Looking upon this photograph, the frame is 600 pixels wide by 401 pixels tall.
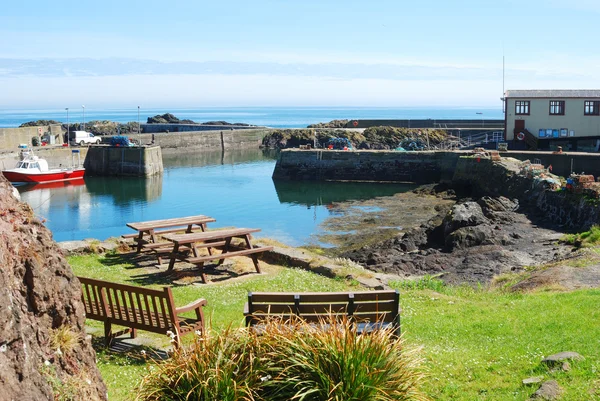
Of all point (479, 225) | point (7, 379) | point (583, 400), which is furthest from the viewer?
point (479, 225)

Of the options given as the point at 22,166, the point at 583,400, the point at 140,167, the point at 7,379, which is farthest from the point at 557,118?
the point at 7,379

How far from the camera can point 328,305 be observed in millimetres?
8344

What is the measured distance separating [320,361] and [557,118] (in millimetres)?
48338

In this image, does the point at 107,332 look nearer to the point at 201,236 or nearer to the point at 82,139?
the point at 201,236

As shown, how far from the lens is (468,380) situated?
7668 millimetres

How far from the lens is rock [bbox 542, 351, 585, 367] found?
775 cm

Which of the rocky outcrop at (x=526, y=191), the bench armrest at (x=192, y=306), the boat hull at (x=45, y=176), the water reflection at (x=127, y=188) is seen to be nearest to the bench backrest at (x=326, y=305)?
the bench armrest at (x=192, y=306)

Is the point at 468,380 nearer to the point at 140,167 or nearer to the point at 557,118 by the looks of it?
the point at 557,118

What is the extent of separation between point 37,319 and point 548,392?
4774 mm

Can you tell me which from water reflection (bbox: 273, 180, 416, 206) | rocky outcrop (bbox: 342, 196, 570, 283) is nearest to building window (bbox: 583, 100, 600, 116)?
water reflection (bbox: 273, 180, 416, 206)

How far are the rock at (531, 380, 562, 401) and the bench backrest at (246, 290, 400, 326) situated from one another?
6.09ft

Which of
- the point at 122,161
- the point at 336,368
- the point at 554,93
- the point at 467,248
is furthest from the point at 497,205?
the point at 122,161

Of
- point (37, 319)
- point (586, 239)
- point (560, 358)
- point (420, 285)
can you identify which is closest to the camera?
point (37, 319)

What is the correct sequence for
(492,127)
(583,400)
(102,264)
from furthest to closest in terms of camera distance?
(492,127) → (102,264) → (583,400)
